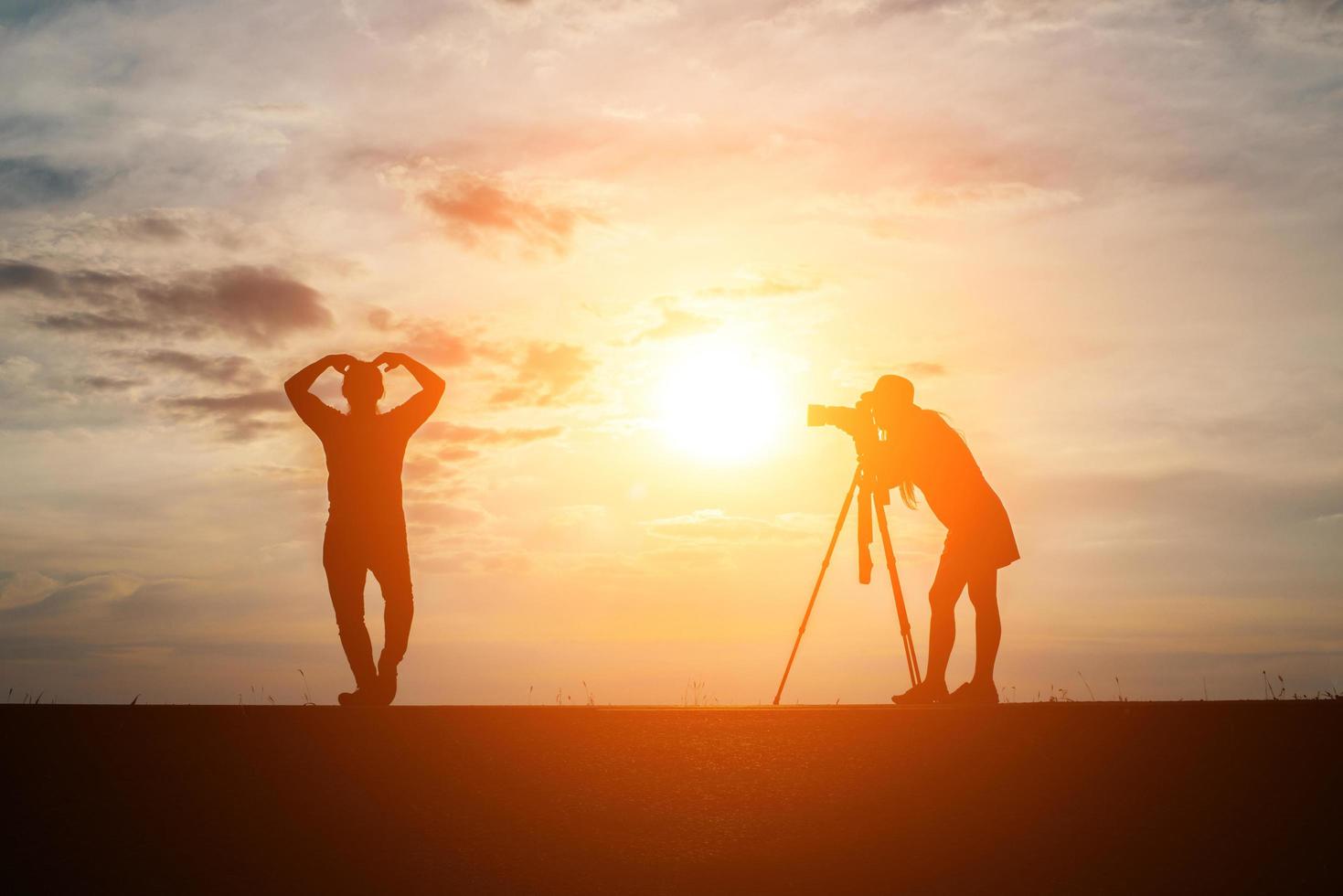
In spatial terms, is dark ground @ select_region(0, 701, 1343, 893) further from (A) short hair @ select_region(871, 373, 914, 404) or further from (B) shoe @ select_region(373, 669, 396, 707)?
(A) short hair @ select_region(871, 373, 914, 404)

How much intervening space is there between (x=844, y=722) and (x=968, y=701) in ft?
12.2

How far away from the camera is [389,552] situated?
10867 millimetres

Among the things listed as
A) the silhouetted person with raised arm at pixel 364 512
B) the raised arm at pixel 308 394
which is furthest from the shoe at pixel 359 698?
the raised arm at pixel 308 394

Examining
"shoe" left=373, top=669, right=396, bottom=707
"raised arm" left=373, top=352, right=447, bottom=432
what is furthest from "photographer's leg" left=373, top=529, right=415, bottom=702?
"raised arm" left=373, top=352, right=447, bottom=432

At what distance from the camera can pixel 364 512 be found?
1075cm

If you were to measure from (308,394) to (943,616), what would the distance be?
19.4 ft

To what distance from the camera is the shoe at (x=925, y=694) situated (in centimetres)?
1134

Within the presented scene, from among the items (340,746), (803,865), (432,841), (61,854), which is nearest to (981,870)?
(803,865)

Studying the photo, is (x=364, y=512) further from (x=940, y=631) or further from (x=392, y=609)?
(x=940, y=631)

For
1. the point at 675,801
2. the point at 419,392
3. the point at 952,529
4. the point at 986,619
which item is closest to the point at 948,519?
the point at 952,529

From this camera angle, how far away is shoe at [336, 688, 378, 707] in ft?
34.3

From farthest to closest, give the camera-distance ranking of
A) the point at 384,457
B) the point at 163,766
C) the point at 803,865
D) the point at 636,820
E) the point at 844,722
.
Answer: the point at 384,457, the point at 844,722, the point at 163,766, the point at 636,820, the point at 803,865

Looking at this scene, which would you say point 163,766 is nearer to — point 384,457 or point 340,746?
point 340,746

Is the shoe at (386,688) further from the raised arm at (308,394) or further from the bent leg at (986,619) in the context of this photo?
the bent leg at (986,619)
